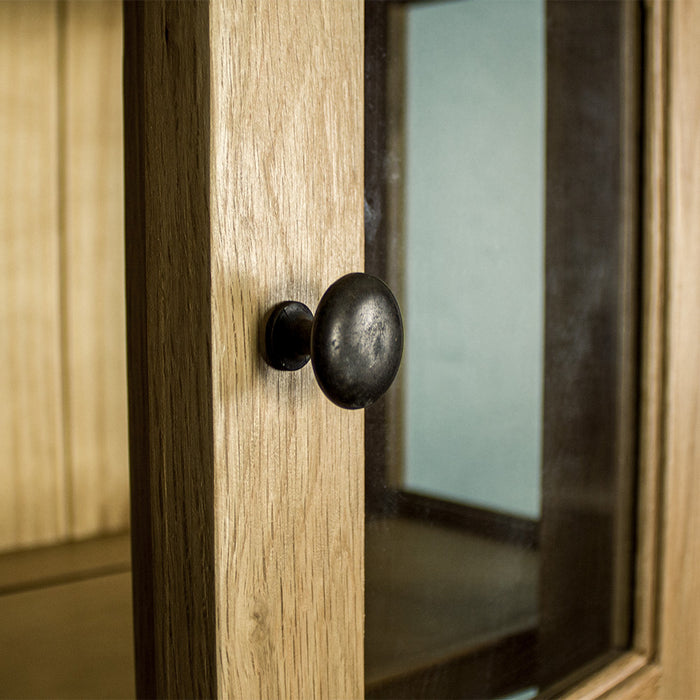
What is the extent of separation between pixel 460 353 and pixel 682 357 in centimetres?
21

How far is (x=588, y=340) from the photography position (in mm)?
453

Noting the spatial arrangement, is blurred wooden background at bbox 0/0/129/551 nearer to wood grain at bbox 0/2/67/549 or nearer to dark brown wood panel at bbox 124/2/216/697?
wood grain at bbox 0/2/67/549

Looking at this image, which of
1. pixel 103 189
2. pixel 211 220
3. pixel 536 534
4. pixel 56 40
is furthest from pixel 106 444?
pixel 211 220

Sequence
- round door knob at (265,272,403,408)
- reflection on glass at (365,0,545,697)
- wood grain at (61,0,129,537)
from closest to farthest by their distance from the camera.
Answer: round door knob at (265,272,403,408), reflection on glass at (365,0,545,697), wood grain at (61,0,129,537)

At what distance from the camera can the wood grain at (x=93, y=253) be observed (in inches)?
38.3

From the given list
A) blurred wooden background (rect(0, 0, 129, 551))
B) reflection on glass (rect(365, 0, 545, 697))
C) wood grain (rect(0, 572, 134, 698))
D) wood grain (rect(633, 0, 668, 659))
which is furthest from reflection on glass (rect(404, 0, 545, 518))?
blurred wooden background (rect(0, 0, 129, 551))

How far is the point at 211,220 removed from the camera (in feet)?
0.74

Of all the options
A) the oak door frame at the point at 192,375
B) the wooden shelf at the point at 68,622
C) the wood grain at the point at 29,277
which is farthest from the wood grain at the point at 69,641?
the oak door frame at the point at 192,375

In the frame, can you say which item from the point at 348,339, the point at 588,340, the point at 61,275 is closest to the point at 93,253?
the point at 61,275

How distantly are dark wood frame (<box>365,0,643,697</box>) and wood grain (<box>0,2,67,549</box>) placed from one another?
0.61 metres

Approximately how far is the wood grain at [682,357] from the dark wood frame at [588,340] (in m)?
0.02

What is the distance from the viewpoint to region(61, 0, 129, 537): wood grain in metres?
0.97

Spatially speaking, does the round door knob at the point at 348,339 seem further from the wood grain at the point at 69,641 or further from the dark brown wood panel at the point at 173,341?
the wood grain at the point at 69,641

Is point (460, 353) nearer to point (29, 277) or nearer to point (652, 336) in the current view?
point (652, 336)
